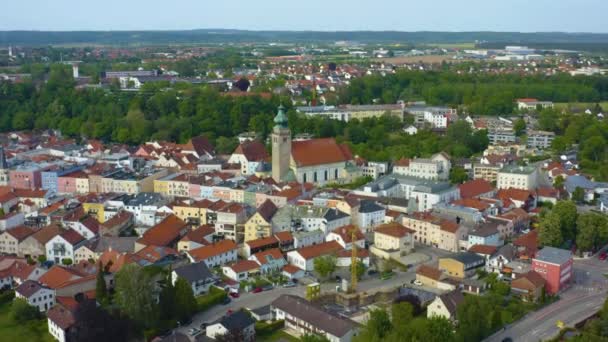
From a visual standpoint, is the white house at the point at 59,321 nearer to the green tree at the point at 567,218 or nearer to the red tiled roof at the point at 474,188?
the green tree at the point at 567,218

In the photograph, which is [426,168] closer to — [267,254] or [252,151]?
[252,151]

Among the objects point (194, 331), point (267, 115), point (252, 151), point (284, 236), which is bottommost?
point (194, 331)

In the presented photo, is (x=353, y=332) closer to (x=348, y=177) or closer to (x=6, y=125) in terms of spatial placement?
(x=348, y=177)

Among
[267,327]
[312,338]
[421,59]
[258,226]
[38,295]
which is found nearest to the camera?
[312,338]

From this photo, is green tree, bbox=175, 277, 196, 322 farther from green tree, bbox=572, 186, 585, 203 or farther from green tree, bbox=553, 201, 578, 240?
green tree, bbox=572, 186, 585, 203

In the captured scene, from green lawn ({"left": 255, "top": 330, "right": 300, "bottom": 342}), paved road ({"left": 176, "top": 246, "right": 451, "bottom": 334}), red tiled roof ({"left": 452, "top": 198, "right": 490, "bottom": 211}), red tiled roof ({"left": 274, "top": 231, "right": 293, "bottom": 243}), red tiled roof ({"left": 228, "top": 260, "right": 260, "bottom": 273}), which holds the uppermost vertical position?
red tiled roof ({"left": 452, "top": 198, "right": 490, "bottom": 211})

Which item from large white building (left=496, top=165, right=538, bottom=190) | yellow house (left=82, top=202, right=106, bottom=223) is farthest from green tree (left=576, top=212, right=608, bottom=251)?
yellow house (left=82, top=202, right=106, bottom=223)

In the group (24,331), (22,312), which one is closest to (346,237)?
(22,312)
